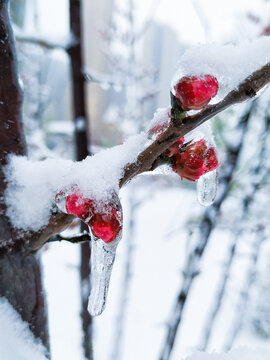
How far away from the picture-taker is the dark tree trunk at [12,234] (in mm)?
392

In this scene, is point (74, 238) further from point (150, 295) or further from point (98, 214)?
point (150, 295)

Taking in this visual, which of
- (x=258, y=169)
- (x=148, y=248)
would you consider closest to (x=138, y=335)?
(x=148, y=248)

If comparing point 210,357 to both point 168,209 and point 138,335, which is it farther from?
point 168,209

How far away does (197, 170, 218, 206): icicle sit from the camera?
0.41 meters

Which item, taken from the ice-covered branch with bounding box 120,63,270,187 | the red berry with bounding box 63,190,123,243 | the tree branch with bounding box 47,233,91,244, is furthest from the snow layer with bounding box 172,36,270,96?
the tree branch with bounding box 47,233,91,244

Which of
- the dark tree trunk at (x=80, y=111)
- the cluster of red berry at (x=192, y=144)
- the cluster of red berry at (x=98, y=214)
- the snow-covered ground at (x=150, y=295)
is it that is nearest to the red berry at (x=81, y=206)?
the cluster of red berry at (x=98, y=214)

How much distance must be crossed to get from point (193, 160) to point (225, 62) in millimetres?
110

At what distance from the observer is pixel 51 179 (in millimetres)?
391

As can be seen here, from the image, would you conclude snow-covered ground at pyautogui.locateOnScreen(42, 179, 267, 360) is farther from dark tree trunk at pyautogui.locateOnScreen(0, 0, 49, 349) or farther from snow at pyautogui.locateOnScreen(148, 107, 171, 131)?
snow at pyautogui.locateOnScreen(148, 107, 171, 131)

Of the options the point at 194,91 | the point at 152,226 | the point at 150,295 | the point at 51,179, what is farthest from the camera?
the point at 152,226

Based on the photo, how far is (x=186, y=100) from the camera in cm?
26

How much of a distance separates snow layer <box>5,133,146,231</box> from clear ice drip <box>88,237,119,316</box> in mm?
58

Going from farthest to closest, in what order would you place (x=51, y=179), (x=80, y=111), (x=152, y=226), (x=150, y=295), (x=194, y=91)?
(x=152, y=226) < (x=150, y=295) < (x=80, y=111) < (x=51, y=179) < (x=194, y=91)

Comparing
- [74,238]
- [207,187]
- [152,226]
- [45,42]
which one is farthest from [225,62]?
[152,226]
